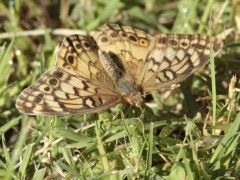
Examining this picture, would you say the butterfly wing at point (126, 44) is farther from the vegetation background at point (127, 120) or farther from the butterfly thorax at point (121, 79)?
the vegetation background at point (127, 120)

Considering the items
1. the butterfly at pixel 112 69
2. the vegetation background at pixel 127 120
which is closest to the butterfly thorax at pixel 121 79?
the butterfly at pixel 112 69

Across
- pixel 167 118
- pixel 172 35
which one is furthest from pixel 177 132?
pixel 172 35

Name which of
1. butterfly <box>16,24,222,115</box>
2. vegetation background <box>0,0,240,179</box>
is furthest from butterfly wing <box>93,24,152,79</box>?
vegetation background <box>0,0,240,179</box>

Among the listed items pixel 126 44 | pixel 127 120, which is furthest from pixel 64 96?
pixel 126 44

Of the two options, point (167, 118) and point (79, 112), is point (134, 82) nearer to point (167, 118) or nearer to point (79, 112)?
point (167, 118)

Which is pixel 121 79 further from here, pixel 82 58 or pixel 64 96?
pixel 64 96

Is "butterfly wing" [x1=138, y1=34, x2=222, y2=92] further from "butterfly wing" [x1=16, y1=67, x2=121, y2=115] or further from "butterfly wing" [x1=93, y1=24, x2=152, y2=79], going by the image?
"butterfly wing" [x1=16, y1=67, x2=121, y2=115]
